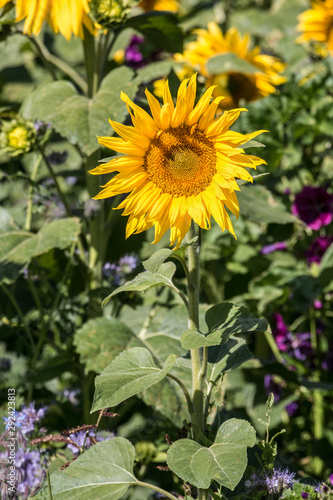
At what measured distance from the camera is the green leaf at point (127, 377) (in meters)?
0.71

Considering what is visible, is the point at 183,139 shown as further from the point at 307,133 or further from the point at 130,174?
the point at 307,133

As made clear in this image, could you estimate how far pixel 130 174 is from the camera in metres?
0.78

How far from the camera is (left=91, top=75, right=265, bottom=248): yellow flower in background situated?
75cm

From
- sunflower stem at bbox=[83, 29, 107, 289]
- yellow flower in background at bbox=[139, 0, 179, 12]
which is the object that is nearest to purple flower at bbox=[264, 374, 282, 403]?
sunflower stem at bbox=[83, 29, 107, 289]

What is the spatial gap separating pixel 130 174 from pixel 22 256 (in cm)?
37

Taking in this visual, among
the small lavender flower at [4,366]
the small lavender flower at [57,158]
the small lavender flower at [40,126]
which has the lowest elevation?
the small lavender flower at [4,366]

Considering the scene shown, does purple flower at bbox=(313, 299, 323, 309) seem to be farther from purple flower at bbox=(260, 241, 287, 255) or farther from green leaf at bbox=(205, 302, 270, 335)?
green leaf at bbox=(205, 302, 270, 335)

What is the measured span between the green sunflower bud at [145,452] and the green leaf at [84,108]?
53 centimetres

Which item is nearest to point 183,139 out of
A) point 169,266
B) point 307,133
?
point 169,266

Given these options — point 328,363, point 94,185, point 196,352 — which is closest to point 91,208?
point 94,185

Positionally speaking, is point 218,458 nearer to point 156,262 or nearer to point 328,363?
point 156,262

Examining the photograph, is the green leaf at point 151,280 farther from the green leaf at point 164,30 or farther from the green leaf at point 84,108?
the green leaf at point 164,30

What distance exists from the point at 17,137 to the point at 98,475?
630mm

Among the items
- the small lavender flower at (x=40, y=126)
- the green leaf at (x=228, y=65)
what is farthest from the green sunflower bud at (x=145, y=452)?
the green leaf at (x=228, y=65)
